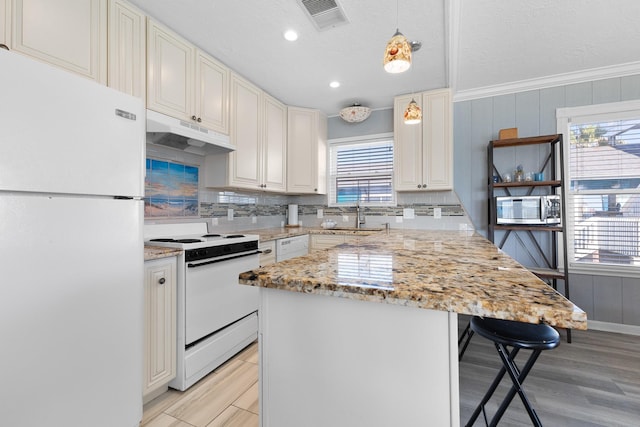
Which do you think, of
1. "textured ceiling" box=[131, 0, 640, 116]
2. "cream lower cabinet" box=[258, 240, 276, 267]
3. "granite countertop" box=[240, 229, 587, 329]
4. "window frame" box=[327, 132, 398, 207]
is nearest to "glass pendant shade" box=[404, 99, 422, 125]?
"textured ceiling" box=[131, 0, 640, 116]

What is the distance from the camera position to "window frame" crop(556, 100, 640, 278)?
102 inches

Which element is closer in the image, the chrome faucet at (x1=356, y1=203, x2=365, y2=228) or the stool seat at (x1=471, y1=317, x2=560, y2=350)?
the stool seat at (x1=471, y1=317, x2=560, y2=350)

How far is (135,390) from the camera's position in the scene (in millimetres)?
1357

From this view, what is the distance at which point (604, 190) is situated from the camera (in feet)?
8.82

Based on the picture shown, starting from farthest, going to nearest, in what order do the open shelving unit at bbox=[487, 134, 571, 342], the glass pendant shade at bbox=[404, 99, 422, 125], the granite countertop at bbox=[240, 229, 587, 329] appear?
the open shelving unit at bbox=[487, 134, 571, 342], the glass pendant shade at bbox=[404, 99, 422, 125], the granite countertop at bbox=[240, 229, 587, 329]

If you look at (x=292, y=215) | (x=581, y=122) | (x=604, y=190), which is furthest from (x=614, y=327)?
(x=292, y=215)

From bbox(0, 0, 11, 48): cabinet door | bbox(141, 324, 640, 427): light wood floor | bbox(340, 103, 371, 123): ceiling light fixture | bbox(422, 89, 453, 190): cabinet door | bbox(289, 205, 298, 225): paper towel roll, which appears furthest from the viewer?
bbox(289, 205, 298, 225): paper towel roll

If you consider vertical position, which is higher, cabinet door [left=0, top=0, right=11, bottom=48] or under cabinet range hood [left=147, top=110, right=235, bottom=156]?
cabinet door [left=0, top=0, right=11, bottom=48]

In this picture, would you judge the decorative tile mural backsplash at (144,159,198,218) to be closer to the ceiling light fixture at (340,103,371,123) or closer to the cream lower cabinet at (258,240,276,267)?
the cream lower cabinet at (258,240,276,267)

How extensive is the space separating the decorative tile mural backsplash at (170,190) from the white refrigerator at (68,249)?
901 mm

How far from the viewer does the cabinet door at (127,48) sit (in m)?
1.63

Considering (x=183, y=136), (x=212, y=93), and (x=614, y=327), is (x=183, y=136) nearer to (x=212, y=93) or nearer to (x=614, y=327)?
(x=212, y=93)

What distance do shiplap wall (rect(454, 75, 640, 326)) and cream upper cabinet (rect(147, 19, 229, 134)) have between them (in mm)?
2568

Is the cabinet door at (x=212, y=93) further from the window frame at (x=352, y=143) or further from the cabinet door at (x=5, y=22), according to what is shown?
the window frame at (x=352, y=143)
